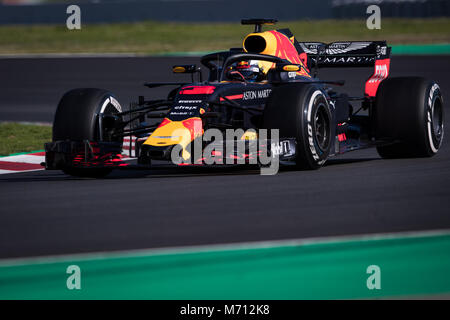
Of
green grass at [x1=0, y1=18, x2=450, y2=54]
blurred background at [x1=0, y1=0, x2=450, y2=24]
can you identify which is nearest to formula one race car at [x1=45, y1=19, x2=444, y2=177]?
green grass at [x1=0, y1=18, x2=450, y2=54]

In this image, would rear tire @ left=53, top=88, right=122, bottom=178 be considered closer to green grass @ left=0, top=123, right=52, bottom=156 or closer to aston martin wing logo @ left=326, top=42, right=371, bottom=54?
green grass @ left=0, top=123, right=52, bottom=156

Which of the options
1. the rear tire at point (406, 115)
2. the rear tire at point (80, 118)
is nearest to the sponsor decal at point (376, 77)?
the rear tire at point (406, 115)

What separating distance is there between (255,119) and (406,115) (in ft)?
5.59

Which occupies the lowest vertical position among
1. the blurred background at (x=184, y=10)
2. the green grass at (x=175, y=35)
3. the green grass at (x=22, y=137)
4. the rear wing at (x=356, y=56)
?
the green grass at (x=22, y=137)

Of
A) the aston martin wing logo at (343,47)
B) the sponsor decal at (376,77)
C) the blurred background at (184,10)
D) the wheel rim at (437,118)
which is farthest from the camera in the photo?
the blurred background at (184,10)

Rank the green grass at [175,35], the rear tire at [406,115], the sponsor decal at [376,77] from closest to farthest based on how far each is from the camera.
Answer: the rear tire at [406,115] < the sponsor decal at [376,77] < the green grass at [175,35]

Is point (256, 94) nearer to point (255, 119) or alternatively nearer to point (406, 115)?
point (255, 119)

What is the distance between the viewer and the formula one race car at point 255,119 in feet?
29.1

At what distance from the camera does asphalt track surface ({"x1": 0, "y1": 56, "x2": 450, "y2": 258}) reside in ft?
21.6

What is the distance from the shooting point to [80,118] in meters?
9.48

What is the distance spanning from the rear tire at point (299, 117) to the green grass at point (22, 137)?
15.3 ft

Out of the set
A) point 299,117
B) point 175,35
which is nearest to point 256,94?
point 299,117

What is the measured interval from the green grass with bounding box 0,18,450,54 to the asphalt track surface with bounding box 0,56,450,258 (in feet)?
75.6

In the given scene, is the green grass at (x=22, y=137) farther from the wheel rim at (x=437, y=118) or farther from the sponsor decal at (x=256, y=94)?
the wheel rim at (x=437, y=118)
